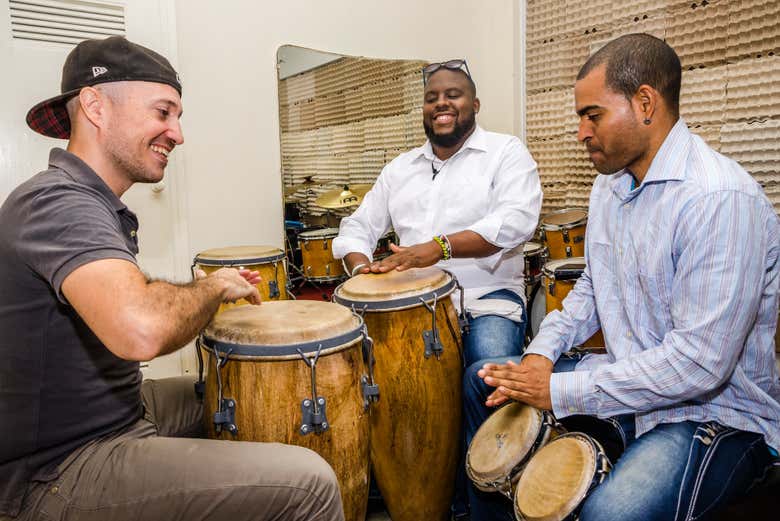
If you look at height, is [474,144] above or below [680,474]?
above

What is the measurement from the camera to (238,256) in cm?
292

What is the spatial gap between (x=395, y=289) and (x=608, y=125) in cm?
83

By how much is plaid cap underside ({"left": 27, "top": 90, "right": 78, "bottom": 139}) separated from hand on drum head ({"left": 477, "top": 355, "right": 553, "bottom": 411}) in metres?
1.39

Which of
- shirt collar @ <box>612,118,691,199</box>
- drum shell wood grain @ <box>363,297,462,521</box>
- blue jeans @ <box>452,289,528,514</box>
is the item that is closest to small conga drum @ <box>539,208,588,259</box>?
blue jeans @ <box>452,289,528,514</box>

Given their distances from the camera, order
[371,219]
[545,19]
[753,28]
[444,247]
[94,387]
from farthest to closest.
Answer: [545,19] < [753,28] < [371,219] < [444,247] < [94,387]

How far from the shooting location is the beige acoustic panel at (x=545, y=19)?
4.16 meters

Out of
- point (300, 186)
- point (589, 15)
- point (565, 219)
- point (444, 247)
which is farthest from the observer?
point (589, 15)

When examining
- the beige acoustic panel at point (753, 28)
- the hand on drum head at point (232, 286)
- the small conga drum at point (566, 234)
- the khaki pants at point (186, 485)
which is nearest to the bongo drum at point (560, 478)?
the khaki pants at point (186, 485)

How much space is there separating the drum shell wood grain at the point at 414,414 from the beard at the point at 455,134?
1.01 meters

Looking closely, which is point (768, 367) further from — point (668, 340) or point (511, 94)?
point (511, 94)

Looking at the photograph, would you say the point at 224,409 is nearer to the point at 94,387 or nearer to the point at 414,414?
the point at 94,387

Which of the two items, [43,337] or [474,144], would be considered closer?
[43,337]

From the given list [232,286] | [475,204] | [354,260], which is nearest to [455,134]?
[475,204]

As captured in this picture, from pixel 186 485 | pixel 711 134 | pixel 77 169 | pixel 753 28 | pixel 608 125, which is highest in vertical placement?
pixel 753 28
